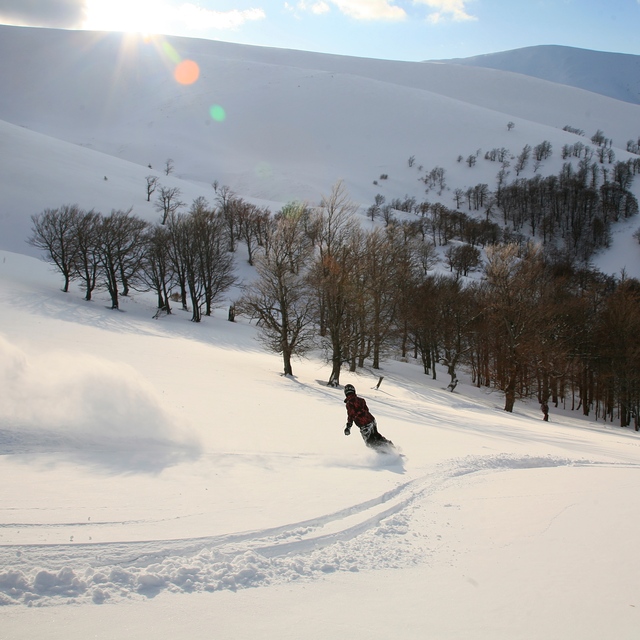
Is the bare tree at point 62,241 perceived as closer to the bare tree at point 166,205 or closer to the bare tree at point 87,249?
the bare tree at point 87,249

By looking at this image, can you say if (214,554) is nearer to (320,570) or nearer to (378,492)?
(320,570)

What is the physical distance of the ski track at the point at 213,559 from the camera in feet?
13.8

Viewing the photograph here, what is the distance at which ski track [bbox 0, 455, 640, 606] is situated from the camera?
4191 millimetres

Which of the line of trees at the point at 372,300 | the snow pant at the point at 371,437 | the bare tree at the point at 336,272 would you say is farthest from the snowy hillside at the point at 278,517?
the line of trees at the point at 372,300

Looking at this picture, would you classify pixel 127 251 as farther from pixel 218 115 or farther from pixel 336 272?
pixel 218 115

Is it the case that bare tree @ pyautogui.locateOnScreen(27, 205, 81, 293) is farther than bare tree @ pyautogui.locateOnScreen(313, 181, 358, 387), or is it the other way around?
bare tree @ pyautogui.locateOnScreen(27, 205, 81, 293)

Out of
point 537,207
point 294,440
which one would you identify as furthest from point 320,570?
point 537,207

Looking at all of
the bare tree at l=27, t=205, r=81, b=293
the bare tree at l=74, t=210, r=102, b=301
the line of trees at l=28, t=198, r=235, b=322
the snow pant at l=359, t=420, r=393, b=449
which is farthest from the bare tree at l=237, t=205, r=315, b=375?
the bare tree at l=27, t=205, r=81, b=293

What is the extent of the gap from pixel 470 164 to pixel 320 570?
625 feet

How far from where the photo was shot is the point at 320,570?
5066 millimetres

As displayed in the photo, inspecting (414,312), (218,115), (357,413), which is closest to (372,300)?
(414,312)

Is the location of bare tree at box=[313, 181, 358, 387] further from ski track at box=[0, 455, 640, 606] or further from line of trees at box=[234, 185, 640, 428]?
ski track at box=[0, 455, 640, 606]

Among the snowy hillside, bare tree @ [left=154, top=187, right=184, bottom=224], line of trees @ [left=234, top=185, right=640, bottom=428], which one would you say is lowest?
the snowy hillside

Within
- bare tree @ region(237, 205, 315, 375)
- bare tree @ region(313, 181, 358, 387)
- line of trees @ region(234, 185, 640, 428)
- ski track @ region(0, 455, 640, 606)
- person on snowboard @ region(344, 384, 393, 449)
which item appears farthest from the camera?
line of trees @ region(234, 185, 640, 428)
